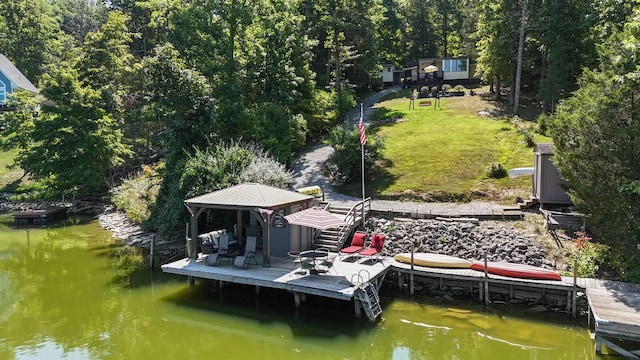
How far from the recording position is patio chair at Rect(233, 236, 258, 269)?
641 inches

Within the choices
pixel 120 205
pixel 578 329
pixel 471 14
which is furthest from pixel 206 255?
pixel 471 14

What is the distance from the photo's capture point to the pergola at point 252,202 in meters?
15.9

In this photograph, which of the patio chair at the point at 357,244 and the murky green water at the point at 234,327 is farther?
the patio chair at the point at 357,244

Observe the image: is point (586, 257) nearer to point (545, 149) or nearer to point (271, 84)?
point (545, 149)

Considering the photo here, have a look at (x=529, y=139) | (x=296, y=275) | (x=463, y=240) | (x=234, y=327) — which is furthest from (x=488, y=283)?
(x=529, y=139)

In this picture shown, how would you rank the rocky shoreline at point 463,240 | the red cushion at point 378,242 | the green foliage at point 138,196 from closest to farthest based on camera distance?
1. the rocky shoreline at point 463,240
2. the red cushion at point 378,242
3. the green foliage at point 138,196

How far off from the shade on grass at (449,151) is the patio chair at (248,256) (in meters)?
9.75

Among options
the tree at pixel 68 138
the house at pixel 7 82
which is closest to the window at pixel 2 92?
the house at pixel 7 82

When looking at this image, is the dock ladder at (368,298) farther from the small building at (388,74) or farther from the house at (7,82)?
the house at (7,82)

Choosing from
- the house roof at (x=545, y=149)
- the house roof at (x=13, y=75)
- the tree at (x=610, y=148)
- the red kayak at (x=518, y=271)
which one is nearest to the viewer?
the tree at (x=610, y=148)

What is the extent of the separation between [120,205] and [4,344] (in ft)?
56.5

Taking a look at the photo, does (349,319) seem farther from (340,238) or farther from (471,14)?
(471,14)

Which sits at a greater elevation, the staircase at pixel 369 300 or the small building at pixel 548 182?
the small building at pixel 548 182

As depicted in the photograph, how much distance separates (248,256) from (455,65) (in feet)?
146
